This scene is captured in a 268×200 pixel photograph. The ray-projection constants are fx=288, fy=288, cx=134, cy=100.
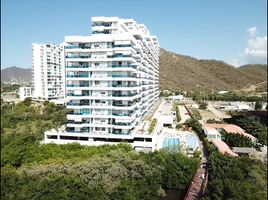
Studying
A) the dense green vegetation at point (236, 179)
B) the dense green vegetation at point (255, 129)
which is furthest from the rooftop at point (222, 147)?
the dense green vegetation at point (255, 129)

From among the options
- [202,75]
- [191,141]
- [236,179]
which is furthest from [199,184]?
[202,75]

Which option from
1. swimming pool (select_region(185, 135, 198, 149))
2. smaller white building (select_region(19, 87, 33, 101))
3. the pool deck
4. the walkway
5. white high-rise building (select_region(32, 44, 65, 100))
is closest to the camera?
the walkway

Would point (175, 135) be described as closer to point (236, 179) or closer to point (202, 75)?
point (236, 179)

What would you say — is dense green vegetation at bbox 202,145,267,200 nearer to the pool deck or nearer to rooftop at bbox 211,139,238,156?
rooftop at bbox 211,139,238,156

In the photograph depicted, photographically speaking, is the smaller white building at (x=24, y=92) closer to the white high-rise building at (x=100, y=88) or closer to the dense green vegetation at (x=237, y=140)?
the white high-rise building at (x=100, y=88)

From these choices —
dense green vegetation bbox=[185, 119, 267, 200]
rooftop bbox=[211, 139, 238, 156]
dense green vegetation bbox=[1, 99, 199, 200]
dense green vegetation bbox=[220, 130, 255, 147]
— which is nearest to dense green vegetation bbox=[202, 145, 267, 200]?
dense green vegetation bbox=[185, 119, 267, 200]

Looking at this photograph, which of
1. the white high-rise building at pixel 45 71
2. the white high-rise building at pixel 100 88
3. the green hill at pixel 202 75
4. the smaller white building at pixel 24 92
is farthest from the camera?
the green hill at pixel 202 75

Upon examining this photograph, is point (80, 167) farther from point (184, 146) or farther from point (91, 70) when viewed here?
point (184, 146)

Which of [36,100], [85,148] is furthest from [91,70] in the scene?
[36,100]
